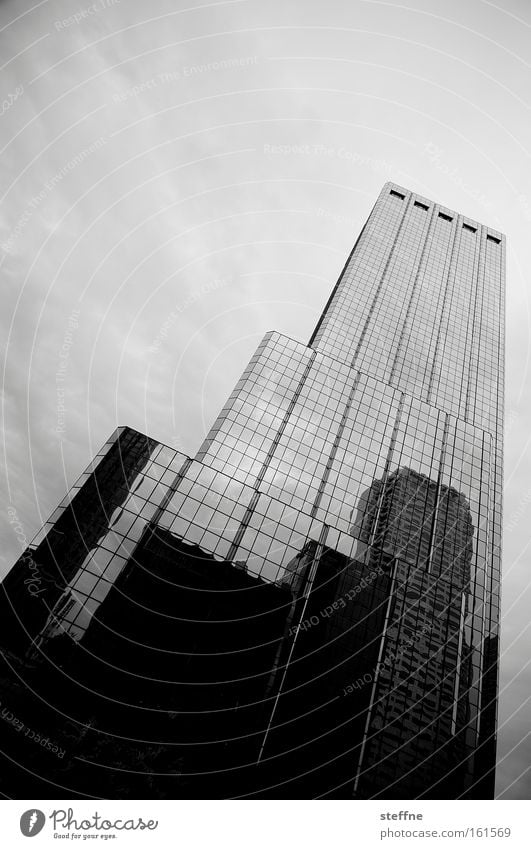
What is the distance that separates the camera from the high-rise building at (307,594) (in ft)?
92.6

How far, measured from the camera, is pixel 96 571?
29688 mm

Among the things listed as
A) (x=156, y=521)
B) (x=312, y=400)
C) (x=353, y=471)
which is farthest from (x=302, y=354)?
(x=156, y=521)

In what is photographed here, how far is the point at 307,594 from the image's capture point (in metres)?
36.3

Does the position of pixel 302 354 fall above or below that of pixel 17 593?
above

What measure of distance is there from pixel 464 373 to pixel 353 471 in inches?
1544

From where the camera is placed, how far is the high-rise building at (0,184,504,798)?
28219 mm

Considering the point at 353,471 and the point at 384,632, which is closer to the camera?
the point at 384,632

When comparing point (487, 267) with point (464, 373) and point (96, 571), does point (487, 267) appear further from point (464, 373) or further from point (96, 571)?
point (96, 571)
